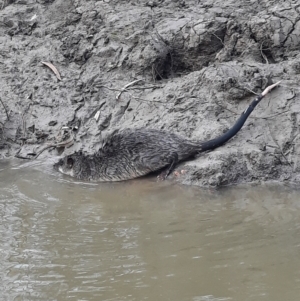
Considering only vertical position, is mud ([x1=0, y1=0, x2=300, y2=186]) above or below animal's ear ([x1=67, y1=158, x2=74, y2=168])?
above

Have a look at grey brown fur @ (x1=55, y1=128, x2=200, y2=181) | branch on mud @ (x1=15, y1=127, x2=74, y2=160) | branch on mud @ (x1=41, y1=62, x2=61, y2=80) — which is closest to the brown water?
grey brown fur @ (x1=55, y1=128, x2=200, y2=181)

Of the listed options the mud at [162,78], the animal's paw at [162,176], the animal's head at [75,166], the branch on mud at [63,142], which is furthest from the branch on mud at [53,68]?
the animal's paw at [162,176]

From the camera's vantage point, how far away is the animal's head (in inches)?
259

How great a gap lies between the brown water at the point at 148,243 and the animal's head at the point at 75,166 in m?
0.34

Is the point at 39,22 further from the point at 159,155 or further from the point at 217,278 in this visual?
the point at 217,278

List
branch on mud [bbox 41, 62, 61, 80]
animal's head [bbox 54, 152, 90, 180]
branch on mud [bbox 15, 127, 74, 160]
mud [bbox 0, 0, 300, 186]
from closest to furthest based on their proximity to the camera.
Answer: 1. mud [bbox 0, 0, 300, 186]
2. animal's head [bbox 54, 152, 90, 180]
3. branch on mud [bbox 15, 127, 74, 160]
4. branch on mud [bbox 41, 62, 61, 80]

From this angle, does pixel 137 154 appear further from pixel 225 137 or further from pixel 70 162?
pixel 225 137

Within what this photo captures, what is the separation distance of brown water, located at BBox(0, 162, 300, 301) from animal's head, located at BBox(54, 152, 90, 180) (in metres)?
0.34

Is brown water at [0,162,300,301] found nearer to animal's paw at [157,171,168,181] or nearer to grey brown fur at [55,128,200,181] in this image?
animal's paw at [157,171,168,181]

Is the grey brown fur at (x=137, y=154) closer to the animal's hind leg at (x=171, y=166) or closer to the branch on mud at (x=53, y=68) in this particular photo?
the animal's hind leg at (x=171, y=166)

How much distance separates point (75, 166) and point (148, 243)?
8.12 ft

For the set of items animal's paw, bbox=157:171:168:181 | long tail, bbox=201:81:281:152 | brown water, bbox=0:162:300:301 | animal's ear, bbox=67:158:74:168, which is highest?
long tail, bbox=201:81:281:152

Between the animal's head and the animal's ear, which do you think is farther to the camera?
the animal's ear

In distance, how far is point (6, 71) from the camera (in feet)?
27.2
